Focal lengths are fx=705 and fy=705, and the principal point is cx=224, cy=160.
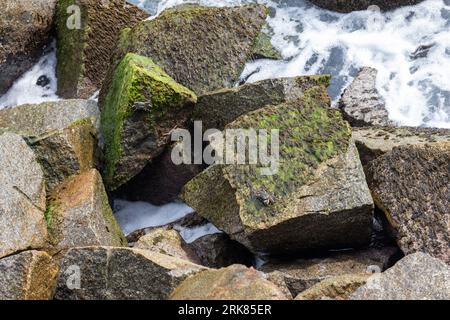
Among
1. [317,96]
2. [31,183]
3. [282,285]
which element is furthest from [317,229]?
[31,183]

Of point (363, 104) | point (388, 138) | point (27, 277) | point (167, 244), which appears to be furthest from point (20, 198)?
point (363, 104)

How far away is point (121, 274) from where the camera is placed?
167 inches

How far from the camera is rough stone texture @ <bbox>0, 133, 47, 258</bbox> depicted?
477cm

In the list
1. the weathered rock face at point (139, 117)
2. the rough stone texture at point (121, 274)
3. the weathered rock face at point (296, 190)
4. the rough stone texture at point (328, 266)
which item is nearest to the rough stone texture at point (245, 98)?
the weathered rock face at point (139, 117)

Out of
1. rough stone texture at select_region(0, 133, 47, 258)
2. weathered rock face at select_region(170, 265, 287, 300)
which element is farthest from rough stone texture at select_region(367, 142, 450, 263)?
rough stone texture at select_region(0, 133, 47, 258)

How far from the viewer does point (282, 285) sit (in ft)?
14.4

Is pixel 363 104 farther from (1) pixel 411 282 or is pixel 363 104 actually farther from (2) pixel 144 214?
(1) pixel 411 282

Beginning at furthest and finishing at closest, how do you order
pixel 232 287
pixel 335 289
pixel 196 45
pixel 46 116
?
pixel 196 45
pixel 46 116
pixel 335 289
pixel 232 287

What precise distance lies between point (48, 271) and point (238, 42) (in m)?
3.30

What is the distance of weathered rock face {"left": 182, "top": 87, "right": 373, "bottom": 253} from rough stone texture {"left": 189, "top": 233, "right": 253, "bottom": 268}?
173 mm

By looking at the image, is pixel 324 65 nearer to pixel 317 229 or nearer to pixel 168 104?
pixel 168 104

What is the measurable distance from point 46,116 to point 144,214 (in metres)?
1.21

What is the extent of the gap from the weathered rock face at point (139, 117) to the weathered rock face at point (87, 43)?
1.21 metres
